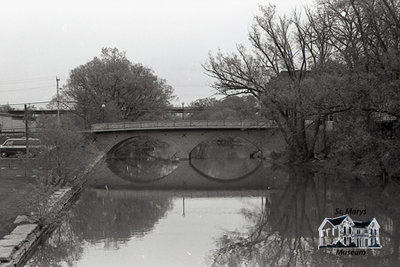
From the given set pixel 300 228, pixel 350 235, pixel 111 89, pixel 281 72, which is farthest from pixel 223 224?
pixel 111 89

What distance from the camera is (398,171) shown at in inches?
1003

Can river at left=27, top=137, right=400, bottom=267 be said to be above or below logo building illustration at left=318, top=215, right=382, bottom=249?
below

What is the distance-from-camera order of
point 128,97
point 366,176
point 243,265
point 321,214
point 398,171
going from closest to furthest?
point 243,265 < point 321,214 < point 398,171 < point 366,176 < point 128,97

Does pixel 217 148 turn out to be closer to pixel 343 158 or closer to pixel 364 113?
pixel 343 158

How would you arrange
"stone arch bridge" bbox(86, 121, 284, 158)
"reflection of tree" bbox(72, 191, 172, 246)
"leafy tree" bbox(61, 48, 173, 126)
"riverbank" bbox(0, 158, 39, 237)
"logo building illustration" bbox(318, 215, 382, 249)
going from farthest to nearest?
"leafy tree" bbox(61, 48, 173, 126) < "stone arch bridge" bbox(86, 121, 284, 158) < "reflection of tree" bbox(72, 191, 172, 246) < "riverbank" bbox(0, 158, 39, 237) < "logo building illustration" bbox(318, 215, 382, 249)

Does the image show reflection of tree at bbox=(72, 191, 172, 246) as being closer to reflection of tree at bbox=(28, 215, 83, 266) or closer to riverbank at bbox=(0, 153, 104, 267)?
reflection of tree at bbox=(28, 215, 83, 266)

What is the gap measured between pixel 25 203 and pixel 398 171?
61.3ft

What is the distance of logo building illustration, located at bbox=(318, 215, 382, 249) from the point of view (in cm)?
1237

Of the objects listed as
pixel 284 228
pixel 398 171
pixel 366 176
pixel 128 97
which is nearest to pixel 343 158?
pixel 366 176

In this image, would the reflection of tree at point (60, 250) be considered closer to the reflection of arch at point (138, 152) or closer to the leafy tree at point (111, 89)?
the reflection of arch at point (138, 152)

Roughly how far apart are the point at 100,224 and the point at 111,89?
39.7 metres

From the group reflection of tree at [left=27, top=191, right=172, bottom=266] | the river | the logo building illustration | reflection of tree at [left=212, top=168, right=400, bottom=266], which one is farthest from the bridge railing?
the logo building illustration

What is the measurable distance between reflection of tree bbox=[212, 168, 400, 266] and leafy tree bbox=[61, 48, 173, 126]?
1231 inches

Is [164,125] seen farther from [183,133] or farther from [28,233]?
[28,233]
